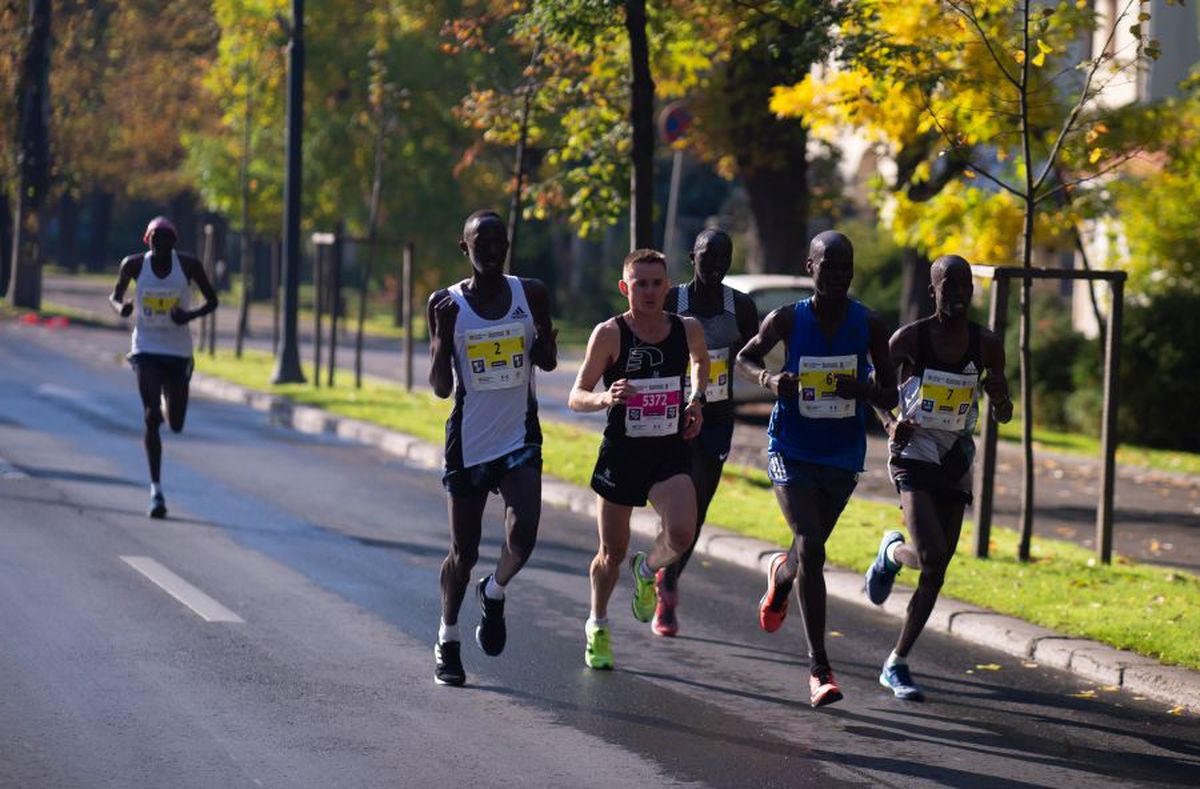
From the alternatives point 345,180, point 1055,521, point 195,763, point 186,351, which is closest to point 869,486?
point 1055,521

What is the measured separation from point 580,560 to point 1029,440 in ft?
8.98

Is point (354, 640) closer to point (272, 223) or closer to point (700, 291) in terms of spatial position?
point (700, 291)

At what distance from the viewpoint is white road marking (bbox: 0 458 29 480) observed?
47.6ft

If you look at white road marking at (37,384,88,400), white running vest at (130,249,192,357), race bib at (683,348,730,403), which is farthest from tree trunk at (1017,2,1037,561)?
white road marking at (37,384,88,400)

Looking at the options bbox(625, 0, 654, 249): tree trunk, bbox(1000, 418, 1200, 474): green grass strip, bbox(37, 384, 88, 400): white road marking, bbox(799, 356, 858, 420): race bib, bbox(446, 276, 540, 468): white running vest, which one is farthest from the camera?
bbox(37, 384, 88, 400): white road marking

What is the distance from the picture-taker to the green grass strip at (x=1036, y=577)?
9.53 m

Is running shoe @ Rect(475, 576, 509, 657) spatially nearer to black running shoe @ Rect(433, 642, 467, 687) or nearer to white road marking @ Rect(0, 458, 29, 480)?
black running shoe @ Rect(433, 642, 467, 687)

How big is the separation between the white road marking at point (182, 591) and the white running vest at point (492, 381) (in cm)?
201

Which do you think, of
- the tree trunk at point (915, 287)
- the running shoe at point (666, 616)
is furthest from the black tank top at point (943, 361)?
the tree trunk at point (915, 287)

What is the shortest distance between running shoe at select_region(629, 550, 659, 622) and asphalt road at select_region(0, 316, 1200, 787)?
0.22 meters

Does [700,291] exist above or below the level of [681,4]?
below

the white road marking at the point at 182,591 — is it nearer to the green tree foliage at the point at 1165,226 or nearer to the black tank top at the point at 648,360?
the black tank top at the point at 648,360

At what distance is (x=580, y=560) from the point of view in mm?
11898

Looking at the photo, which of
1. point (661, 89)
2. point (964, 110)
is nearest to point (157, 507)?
point (964, 110)
